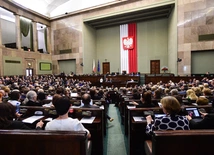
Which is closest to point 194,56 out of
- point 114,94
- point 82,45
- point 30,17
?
point 114,94

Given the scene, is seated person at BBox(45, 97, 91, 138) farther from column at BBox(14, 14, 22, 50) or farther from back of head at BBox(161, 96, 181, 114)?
column at BBox(14, 14, 22, 50)

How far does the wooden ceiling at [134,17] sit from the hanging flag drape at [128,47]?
727mm

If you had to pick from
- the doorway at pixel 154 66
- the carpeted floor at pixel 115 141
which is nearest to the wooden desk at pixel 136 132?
the carpeted floor at pixel 115 141

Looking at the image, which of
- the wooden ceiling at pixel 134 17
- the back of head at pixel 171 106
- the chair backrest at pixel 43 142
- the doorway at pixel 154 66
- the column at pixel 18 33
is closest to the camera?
the chair backrest at pixel 43 142

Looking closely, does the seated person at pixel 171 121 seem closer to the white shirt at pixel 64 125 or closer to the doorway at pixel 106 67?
the white shirt at pixel 64 125

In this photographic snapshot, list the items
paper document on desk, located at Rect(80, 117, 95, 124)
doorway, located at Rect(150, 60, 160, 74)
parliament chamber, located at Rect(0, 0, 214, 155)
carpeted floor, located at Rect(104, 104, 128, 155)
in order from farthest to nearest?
1. doorway, located at Rect(150, 60, 160, 74)
2. parliament chamber, located at Rect(0, 0, 214, 155)
3. carpeted floor, located at Rect(104, 104, 128, 155)
4. paper document on desk, located at Rect(80, 117, 95, 124)

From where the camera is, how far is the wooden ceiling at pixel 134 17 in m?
12.9

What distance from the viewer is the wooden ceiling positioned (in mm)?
12883

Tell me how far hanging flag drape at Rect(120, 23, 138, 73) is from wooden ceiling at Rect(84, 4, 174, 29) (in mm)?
727

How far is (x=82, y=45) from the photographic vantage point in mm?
15312

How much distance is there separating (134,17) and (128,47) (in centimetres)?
302

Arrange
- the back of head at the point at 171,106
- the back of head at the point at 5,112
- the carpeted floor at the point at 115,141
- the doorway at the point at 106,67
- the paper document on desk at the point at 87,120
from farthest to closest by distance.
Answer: the doorway at the point at 106,67
the carpeted floor at the point at 115,141
the paper document on desk at the point at 87,120
the back of head at the point at 171,106
the back of head at the point at 5,112

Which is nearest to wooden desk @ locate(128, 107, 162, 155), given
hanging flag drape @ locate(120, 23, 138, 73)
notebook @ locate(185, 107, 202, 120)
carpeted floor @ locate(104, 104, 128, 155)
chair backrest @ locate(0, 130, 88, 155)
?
carpeted floor @ locate(104, 104, 128, 155)

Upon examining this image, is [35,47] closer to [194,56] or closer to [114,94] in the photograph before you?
[114,94]
